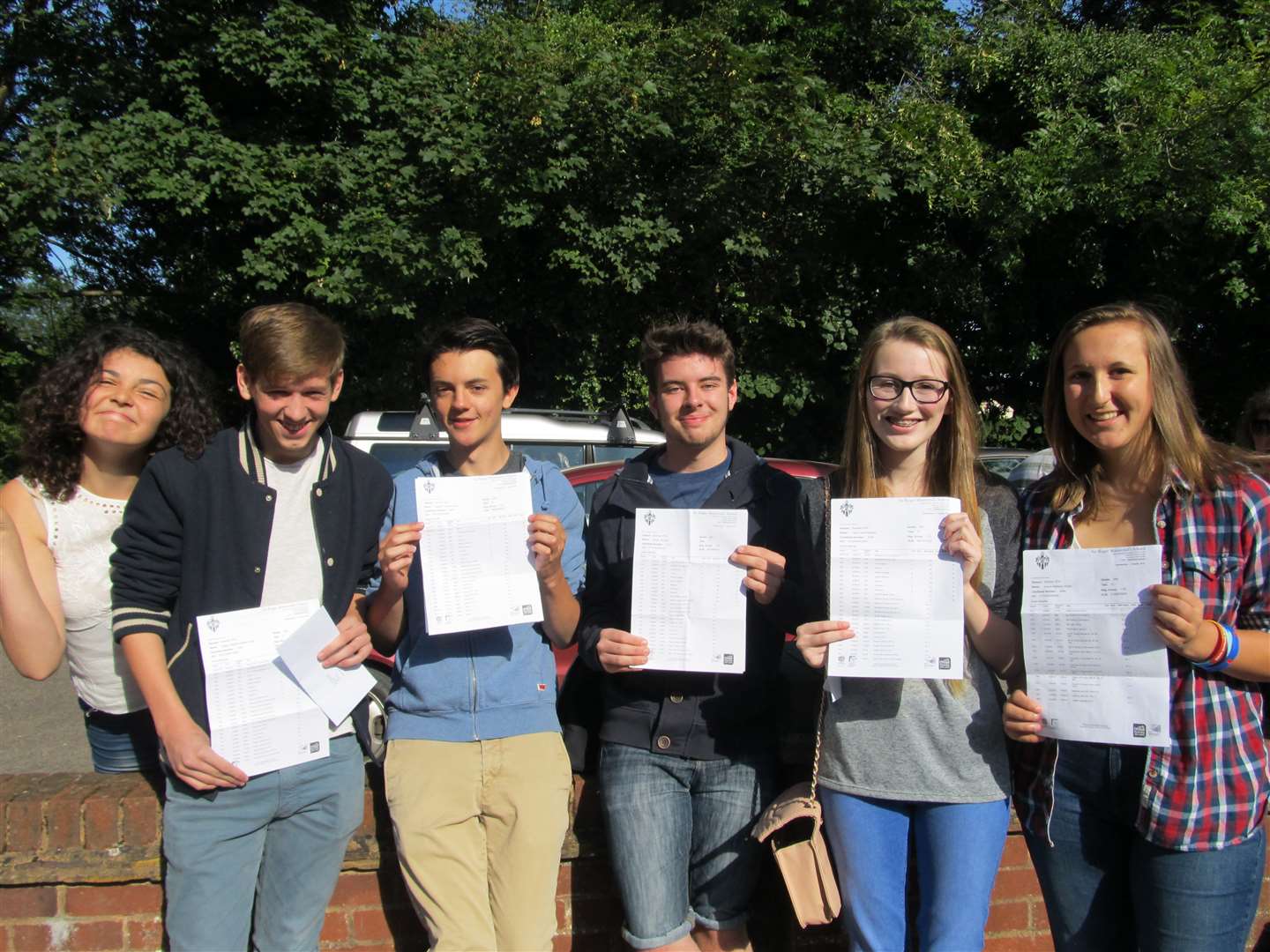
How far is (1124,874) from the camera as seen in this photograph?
2.24m

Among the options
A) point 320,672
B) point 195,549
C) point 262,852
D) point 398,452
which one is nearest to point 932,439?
point 320,672

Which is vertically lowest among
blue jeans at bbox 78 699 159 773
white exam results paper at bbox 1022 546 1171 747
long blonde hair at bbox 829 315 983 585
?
blue jeans at bbox 78 699 159 773

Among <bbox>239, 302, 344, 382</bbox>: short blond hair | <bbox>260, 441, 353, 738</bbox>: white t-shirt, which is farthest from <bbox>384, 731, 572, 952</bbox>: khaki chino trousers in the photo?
<bbox>239, 302, 344, 382</bbox>: short blond hair

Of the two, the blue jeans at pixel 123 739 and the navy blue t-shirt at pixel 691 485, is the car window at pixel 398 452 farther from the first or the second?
the navy blue t-shirt at pixel 691 485

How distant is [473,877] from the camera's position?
98.3 inches

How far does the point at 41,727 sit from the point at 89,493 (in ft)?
20.1

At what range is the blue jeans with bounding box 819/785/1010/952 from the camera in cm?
226

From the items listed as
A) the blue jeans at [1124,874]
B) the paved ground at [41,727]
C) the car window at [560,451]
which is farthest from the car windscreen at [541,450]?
the blue jeans at [1124,874]

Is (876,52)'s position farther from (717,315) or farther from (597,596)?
(597,596)

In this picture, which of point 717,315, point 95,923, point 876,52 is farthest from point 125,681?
point 876,52

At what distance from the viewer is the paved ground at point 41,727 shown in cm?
665

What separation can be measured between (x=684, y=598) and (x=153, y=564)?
4.45 feet

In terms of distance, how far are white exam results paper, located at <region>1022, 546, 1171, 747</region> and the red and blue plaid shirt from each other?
A: 78 mm

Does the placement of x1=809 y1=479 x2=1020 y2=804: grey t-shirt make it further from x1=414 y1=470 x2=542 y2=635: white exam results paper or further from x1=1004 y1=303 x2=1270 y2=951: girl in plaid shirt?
x1=414 y1=470 x2=542 y2=635: white exam results paper
